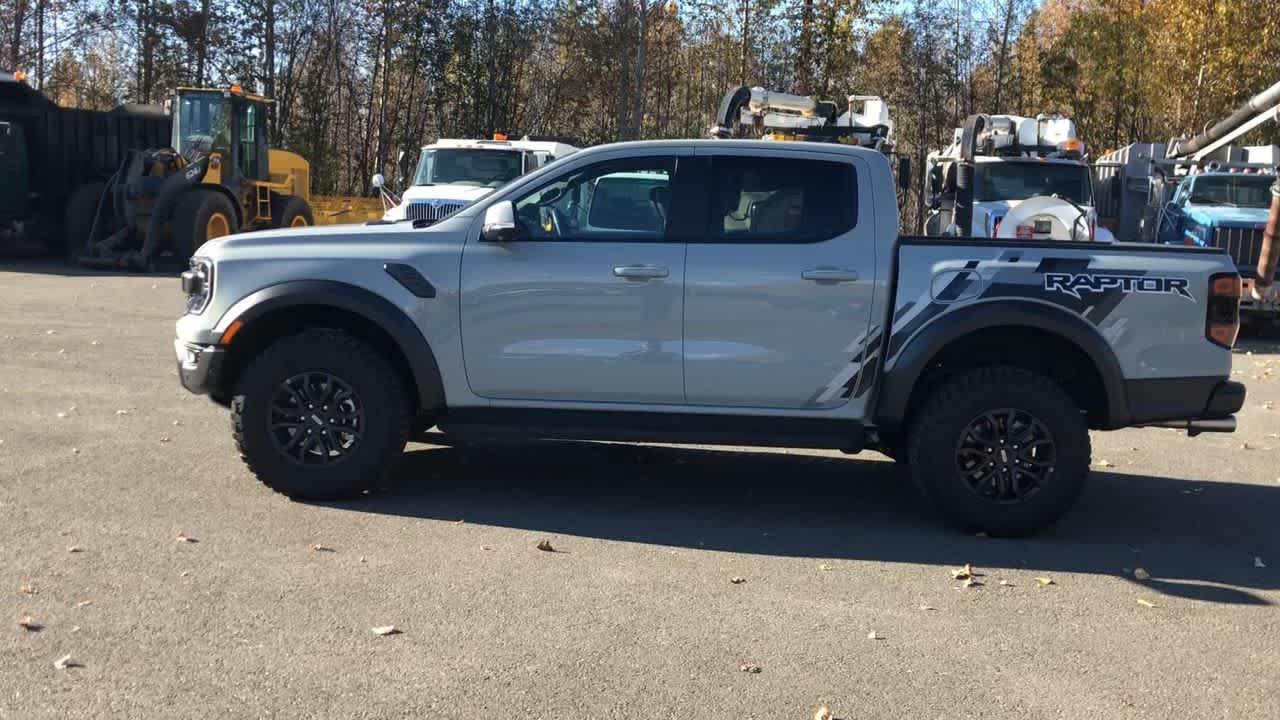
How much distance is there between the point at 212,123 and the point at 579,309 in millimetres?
17292

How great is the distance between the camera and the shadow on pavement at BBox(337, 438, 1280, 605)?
598 cm

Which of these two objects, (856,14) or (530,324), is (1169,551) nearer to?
(530,324)

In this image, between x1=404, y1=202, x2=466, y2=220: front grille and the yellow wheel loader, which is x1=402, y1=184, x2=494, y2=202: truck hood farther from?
the yellow wheel loader

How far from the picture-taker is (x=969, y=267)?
619 cm

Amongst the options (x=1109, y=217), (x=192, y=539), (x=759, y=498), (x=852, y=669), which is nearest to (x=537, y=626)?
(x=852, y=669)

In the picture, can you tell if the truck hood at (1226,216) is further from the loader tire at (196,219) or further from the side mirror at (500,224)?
the loader tire at (196,219)

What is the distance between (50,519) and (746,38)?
105 feet

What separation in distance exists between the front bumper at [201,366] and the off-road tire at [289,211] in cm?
1623

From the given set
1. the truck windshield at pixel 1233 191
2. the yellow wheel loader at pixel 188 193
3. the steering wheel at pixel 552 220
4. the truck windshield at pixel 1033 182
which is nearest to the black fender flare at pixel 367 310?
the steering wheel at pixel 552 220

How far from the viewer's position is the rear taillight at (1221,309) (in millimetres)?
6195

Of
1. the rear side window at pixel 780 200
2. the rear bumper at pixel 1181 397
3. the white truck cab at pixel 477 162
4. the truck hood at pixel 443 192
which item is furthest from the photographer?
the white truck cab at pixel 477 162

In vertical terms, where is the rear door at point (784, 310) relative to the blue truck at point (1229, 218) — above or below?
below

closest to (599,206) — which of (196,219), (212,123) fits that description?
(196,219)

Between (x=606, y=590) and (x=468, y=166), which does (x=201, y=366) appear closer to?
(x=606, y=590)
